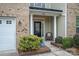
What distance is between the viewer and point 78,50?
7.81 meters

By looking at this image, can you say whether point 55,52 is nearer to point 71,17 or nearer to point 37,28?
point 37,28

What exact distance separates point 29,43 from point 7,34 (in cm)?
102

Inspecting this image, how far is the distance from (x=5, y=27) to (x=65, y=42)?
281 cm

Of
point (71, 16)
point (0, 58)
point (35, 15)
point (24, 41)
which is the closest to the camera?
point (0, 58)

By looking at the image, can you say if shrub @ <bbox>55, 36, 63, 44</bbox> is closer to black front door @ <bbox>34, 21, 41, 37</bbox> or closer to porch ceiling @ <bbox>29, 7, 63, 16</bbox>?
black front door @ <bbox>34, 21, 41, 37</bbox>

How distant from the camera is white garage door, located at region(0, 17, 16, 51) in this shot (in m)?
7.62

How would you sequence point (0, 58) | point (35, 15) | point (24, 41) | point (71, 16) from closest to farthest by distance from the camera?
point (0, 58) < point (24, 41) < point (35, 15) < point (71, 16)

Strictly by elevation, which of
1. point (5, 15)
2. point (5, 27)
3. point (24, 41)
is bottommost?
point (24, 41)

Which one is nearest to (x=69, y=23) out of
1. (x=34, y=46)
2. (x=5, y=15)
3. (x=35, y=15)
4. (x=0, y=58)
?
(x=35, y=15)

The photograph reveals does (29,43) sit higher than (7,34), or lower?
lower

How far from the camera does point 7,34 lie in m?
7.64

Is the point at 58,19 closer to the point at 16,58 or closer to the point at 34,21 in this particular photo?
the point at 34,21

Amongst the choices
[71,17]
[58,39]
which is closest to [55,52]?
[58,39]

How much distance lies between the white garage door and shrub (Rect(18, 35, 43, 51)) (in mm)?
402
